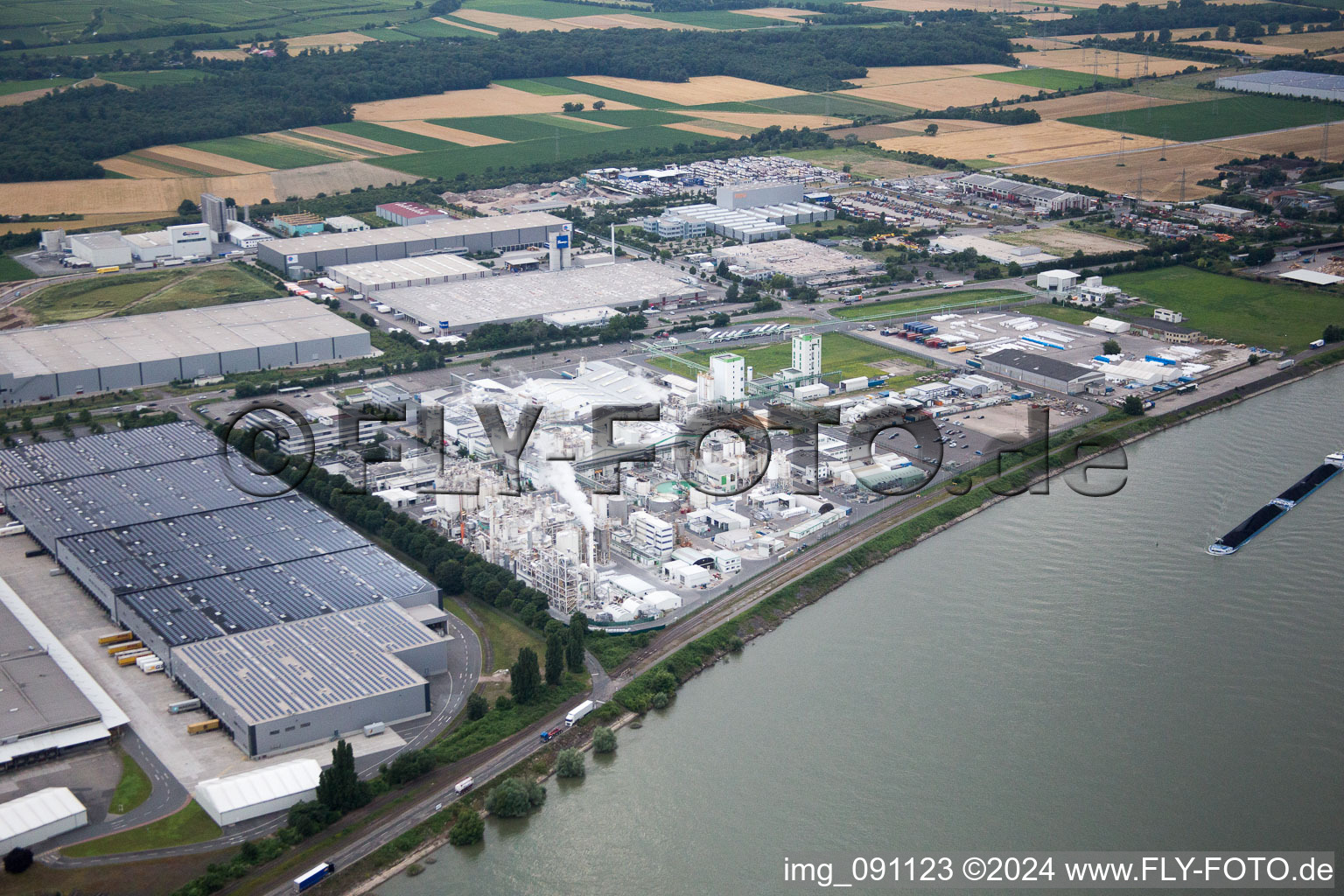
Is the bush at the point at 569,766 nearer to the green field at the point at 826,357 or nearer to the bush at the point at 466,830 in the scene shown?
the bush at the point at 466,830

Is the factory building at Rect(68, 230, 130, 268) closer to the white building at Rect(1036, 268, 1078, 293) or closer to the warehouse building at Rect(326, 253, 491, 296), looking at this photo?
the warehouse building at Rect(326, 253, 491, 296)

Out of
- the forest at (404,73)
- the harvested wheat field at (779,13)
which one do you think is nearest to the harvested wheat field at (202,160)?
the forest at (404,73)

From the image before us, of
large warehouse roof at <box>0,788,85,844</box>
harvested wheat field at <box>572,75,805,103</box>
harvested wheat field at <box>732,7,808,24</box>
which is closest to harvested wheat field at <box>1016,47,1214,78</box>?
harvested wheat field at <box>572,75,805,103</box>

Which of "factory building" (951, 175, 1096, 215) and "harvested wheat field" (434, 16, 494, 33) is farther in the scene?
"harvested wheat field" (434, 16, 494, 33)

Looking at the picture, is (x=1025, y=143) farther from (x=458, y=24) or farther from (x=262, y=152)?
(x=458, y=24)

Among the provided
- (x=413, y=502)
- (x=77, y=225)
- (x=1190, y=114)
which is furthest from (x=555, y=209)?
(x=1190, y=114)

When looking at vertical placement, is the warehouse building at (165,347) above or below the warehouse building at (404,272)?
below

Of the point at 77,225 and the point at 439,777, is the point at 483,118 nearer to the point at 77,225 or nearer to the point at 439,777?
the point at 77,225
